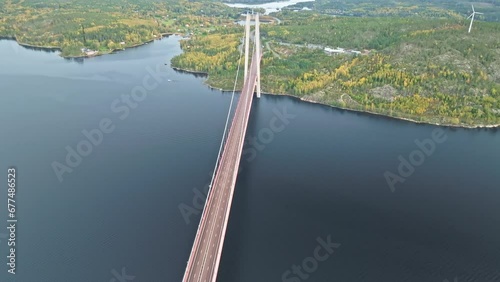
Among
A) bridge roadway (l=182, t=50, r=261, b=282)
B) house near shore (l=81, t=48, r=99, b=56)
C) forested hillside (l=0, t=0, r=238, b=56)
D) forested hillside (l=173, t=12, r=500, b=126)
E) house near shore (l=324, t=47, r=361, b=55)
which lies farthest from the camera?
forested hillside (l=0, t=0, r=238, b=56)

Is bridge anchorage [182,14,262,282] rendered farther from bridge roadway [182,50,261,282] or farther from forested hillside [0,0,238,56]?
forested hillside [0,0,238,56]

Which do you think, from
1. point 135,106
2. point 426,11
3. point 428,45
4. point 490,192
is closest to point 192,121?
point 135,106

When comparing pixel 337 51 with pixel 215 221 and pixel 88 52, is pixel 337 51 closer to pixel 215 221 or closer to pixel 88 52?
pixel 88 52

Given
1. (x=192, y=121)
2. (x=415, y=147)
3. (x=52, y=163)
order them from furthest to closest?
(x=192, y=121) < (x=415, y=147) < (x=52, y=163)

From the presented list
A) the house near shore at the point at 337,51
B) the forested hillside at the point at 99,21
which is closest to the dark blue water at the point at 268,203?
the house near shore at the point at 337,51

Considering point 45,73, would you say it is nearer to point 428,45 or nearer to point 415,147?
point 415,147

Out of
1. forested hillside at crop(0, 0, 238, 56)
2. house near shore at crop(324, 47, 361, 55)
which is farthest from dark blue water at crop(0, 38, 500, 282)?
forested hillside at crop(0, 0, 238, 56)
